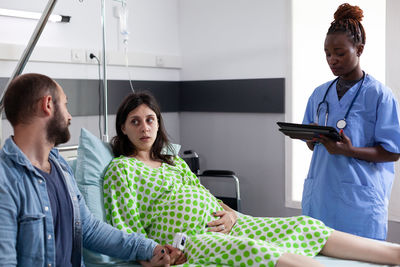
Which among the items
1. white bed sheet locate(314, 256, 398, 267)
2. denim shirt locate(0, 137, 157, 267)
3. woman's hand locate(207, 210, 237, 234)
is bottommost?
white bed sheet locate(314, 256, 398, 267)

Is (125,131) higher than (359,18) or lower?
lower

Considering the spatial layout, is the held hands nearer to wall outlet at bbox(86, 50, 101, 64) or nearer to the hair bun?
the hair bun

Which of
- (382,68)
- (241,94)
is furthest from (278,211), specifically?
(382,68)

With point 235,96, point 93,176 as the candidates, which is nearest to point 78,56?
point 235,96

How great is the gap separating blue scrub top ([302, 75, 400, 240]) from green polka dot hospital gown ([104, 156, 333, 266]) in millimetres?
243

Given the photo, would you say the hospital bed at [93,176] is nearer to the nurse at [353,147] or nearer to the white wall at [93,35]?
the nurse at [353,147]

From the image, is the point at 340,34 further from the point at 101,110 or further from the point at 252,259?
the point at 101,110

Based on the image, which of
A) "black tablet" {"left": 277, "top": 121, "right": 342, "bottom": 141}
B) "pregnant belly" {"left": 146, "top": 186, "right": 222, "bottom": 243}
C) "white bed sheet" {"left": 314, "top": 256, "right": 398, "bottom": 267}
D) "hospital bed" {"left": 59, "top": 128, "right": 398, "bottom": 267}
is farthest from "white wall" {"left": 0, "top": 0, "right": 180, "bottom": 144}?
"white bed sheet" {"left": 314, "top": 256, "right": 398, "bottom": 267}

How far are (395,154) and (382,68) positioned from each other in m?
1.31

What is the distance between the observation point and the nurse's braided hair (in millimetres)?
2295

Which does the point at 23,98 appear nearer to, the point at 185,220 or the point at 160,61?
the point at 185,220

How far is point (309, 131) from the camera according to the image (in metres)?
2.20

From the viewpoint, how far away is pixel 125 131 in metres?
2.48

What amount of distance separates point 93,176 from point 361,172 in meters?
1.22
